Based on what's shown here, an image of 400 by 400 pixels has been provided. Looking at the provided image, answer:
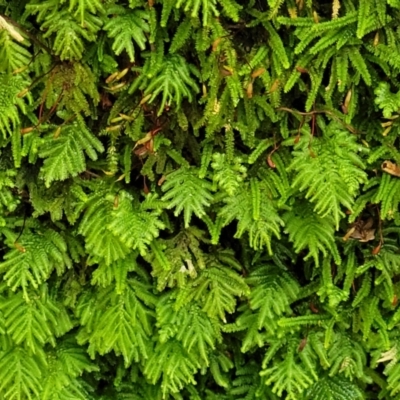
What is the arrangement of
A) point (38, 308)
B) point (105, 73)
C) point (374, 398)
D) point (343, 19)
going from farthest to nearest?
1. point (374, 398)
2. point (38, 308)
3. point (105, 73)
4. point (343, 19)

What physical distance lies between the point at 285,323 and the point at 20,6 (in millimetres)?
1492

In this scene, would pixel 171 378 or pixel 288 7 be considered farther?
pixel 171 378

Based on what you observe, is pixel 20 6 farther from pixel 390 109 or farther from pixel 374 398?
pixel 374 398

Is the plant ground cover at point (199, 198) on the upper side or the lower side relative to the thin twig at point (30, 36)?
lower

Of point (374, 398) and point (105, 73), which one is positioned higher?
point (105, 73)

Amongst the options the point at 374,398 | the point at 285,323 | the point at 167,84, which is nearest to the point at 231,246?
the point at 285,323

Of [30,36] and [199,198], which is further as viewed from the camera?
[199,198]

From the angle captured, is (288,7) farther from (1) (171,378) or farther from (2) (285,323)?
(1) (171,378)

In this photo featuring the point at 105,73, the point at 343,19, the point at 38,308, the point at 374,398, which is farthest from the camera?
the point at 374,398

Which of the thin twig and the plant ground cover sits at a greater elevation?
the thin twig

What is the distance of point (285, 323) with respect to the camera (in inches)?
86.0

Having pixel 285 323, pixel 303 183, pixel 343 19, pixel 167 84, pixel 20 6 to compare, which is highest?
pixel 20 6

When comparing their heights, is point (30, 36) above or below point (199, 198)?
above

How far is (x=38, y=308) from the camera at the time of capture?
7.10 ft
